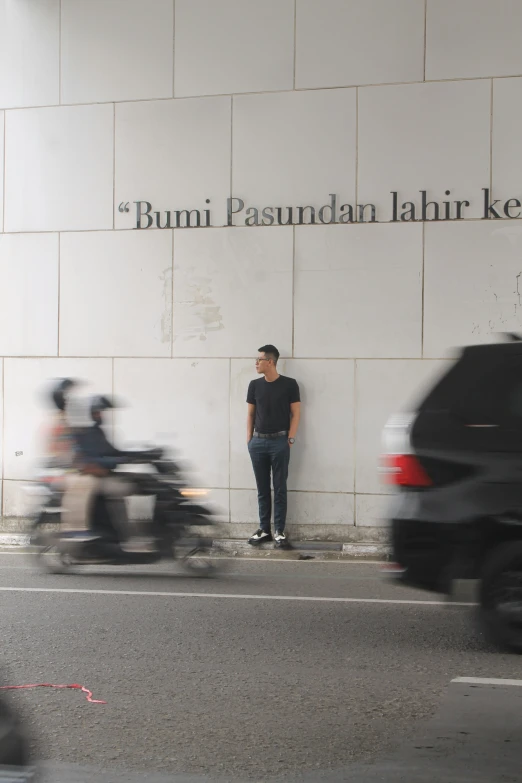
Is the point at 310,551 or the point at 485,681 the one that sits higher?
the point at 485,681

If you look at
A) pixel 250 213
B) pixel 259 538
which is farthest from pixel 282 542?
pixel 250 213

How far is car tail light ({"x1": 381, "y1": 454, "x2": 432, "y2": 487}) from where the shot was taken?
6.42 m

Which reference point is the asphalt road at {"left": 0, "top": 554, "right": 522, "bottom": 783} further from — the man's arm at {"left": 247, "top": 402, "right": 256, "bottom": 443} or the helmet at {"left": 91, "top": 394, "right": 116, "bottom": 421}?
the man's arm at {"left": 247, "top": 402, "right": 256, "bottom": 443}

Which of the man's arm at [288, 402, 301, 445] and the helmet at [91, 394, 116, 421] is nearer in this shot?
the helmet at [91, 394, 116, 421]

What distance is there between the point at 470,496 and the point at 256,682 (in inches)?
66.8

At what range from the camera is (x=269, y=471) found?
1173 centimetres

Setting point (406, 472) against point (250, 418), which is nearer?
point (406, 472)

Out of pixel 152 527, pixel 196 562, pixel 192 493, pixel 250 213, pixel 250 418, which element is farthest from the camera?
pixel 250 213

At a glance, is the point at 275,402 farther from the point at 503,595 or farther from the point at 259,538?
the point at 503,595

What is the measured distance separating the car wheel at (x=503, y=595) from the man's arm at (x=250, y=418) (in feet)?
18.6

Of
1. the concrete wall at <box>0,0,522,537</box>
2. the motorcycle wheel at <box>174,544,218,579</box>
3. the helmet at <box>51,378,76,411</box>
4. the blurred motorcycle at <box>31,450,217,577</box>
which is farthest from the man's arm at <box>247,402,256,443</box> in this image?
the helmet at <box>51,378,76,411</box>

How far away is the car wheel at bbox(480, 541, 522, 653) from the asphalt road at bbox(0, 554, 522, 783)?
5.7 inches

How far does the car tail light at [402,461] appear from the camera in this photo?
21.1 feet

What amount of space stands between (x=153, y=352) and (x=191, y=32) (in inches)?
151
